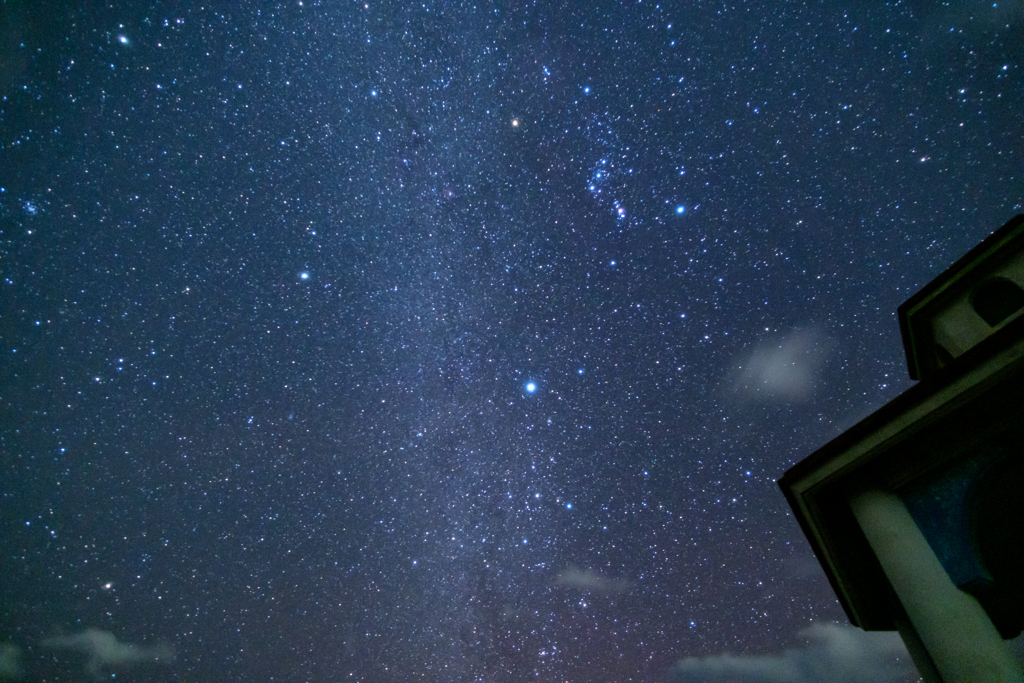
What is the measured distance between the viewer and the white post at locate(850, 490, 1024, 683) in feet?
13.3

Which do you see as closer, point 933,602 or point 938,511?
point 933,602

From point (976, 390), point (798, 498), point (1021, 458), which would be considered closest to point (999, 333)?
point (976, 390)

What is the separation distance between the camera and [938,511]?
4926 mm

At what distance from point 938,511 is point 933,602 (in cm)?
104

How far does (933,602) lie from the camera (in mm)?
4402

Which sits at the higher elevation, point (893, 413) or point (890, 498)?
point (893, 413)

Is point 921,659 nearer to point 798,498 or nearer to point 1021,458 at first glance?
point 798,498

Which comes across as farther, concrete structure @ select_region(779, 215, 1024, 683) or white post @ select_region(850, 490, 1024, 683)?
concrete structure @ select_region(779, 215, 1024, 683)

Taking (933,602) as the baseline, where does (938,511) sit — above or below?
above

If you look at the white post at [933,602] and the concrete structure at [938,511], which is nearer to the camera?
the white post at [933,602]

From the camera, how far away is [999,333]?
4.14 meters

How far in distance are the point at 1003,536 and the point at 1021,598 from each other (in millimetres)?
1091

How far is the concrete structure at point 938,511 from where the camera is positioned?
4238mm

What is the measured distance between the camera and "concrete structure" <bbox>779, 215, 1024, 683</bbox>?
4238mm
